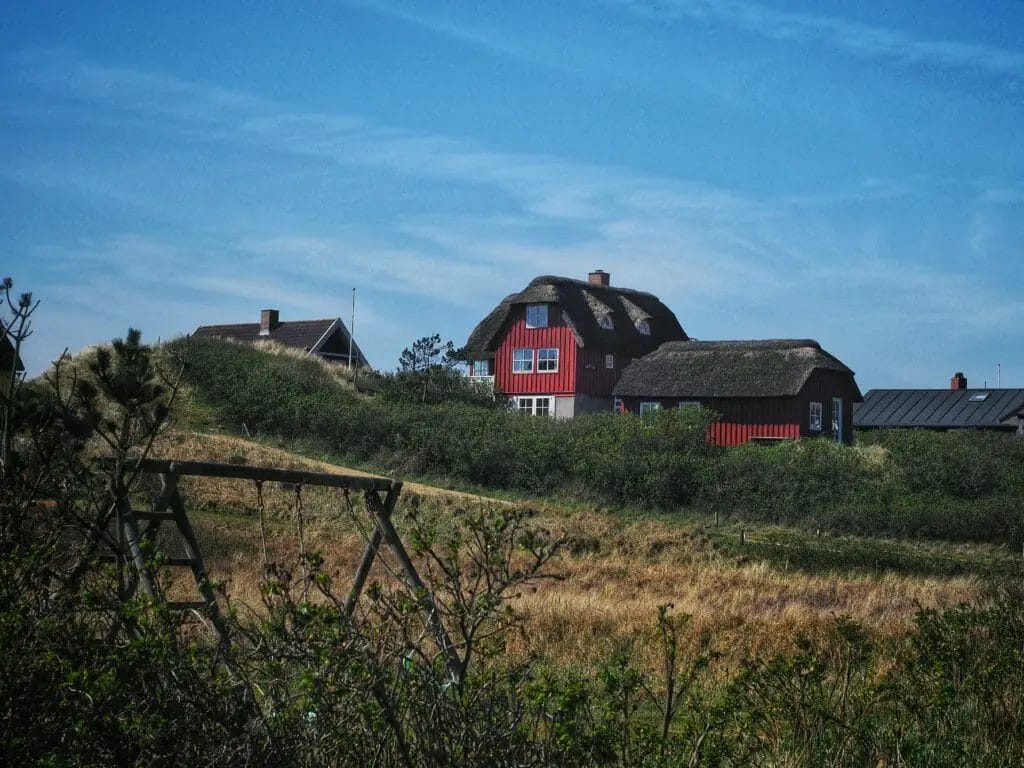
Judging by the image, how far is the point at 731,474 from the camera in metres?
31.3

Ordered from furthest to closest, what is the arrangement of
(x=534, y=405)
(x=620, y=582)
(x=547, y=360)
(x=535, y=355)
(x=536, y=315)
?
(x=536, y=315) → (x=535, y=355) → (x=547, y=360) → (x=534, y=405) → (x=620, y=582)

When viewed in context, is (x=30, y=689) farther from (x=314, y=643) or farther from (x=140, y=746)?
(x=314, y=643)

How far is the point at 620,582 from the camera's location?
1789cm

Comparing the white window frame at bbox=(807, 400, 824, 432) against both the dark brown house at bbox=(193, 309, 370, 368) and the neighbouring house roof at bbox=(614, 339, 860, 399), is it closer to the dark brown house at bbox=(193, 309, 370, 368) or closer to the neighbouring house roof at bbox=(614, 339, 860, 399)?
the neighbouring house roof at bbox=(614, 339, 860, 399)

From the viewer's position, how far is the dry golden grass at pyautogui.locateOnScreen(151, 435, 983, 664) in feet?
38.4

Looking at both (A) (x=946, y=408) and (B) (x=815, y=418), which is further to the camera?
(A) (x=946, y=408)

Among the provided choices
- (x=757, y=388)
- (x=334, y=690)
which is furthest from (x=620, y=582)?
(x=757, y=388)

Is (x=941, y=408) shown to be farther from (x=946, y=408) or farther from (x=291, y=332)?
(x=291, y=332)

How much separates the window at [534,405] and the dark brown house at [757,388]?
3737mm

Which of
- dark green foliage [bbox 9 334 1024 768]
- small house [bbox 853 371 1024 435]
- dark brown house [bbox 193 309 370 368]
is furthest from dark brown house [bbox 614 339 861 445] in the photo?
dark green foliage [bbox 9 334 1024 768]

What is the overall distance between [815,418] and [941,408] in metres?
15.7

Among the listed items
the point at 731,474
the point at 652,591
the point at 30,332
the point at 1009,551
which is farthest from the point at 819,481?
the point at 30,332

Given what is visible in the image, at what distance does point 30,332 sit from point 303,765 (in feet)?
14.4

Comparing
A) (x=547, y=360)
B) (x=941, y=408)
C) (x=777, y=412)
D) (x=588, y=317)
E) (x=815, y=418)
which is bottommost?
(x=815, y=418)
